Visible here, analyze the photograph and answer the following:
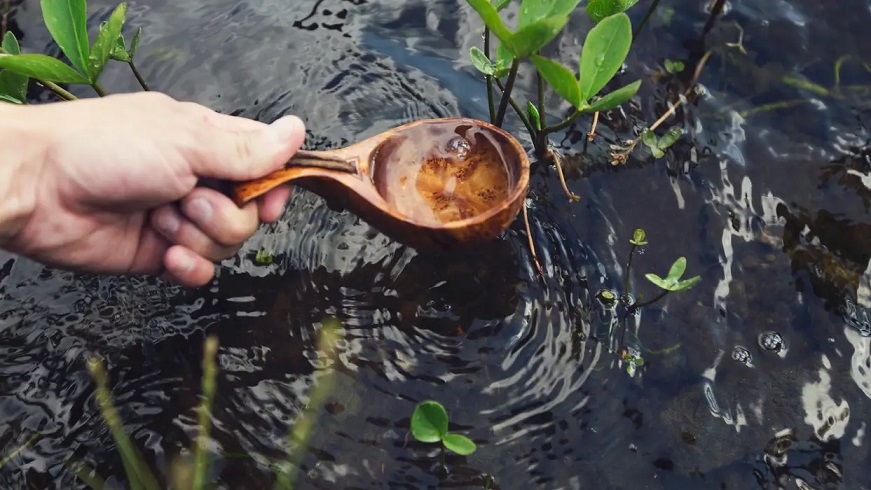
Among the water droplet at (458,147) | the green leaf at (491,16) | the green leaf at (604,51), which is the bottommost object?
the water droplet at (458,147)

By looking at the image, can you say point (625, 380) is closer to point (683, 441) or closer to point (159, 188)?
point (683, 441)

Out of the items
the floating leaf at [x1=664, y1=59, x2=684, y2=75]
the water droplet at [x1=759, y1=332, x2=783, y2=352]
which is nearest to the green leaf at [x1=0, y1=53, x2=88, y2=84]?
the floating leaf at [x1=664, y1=59, x2=684, y2=75]

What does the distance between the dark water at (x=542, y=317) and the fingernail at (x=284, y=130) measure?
1.20ft

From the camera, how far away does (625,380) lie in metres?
1.60

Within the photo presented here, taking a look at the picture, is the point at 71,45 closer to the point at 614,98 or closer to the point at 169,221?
the point at 169,221

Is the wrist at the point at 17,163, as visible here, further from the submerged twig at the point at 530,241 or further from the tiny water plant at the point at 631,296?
the tiny water plant at the point at 631,296

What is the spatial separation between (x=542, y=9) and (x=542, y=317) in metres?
0.69

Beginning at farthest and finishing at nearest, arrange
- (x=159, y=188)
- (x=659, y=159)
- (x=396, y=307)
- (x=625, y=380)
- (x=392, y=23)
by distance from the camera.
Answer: (x=392, y=23) < (x=659, y=159) < (x=396, y=307) < (x=625, y=380) < (x=159, y=188)

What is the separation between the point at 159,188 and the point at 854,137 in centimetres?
174

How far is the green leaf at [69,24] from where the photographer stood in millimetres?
1537

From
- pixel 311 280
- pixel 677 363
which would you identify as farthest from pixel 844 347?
pixel 311 280

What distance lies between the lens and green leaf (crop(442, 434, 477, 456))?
1401mm

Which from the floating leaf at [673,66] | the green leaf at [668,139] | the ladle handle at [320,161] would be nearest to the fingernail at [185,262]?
the ladle handle at [320,161]

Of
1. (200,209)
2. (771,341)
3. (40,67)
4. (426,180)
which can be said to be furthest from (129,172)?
(771,341)
